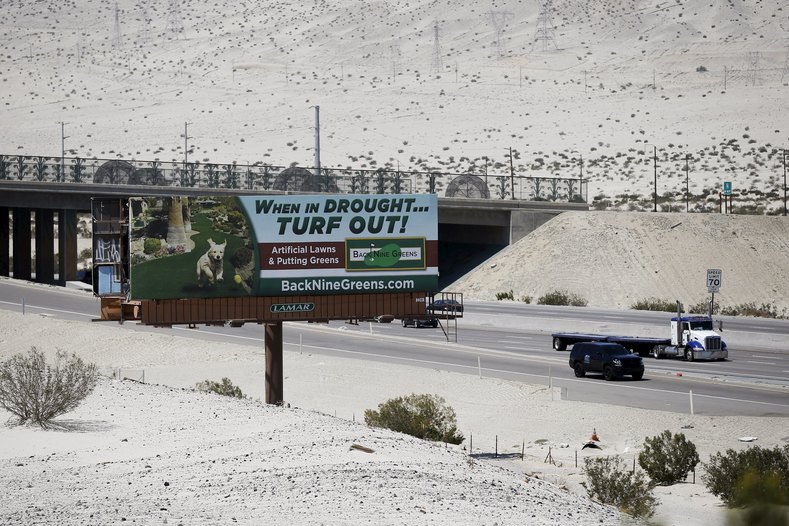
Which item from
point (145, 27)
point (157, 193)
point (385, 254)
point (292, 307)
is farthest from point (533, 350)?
point (145, 27)

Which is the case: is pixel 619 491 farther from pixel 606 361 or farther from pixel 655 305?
pixel 655 305

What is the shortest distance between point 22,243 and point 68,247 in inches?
173

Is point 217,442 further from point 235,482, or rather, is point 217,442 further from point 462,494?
point 462,494

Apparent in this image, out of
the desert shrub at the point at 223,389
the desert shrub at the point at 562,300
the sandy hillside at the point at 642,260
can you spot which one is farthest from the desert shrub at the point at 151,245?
the sandy hillside at the point at 642,260

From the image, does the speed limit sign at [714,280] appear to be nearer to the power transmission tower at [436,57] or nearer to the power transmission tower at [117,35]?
the power transmission tower at [436,57]

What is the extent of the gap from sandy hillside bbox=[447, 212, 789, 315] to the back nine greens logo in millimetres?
38578

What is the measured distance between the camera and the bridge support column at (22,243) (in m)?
77.0

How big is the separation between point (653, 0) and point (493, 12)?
21.5m

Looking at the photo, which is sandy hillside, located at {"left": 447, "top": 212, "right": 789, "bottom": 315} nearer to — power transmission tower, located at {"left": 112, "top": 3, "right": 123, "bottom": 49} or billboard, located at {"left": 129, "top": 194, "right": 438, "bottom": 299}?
billboard, located at {"left": 129, "top": 194, "right": 438, "bottom": 299}

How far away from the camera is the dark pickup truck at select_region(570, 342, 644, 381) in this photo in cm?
4206

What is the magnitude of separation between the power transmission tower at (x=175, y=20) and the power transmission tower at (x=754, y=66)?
257 ft

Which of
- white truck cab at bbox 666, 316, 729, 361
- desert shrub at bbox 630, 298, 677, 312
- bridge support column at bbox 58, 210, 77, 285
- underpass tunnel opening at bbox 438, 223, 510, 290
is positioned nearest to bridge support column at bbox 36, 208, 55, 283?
bridge support column at bbox 58, 210, 77, 285

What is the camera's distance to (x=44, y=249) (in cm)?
7688

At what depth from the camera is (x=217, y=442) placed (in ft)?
79.3
